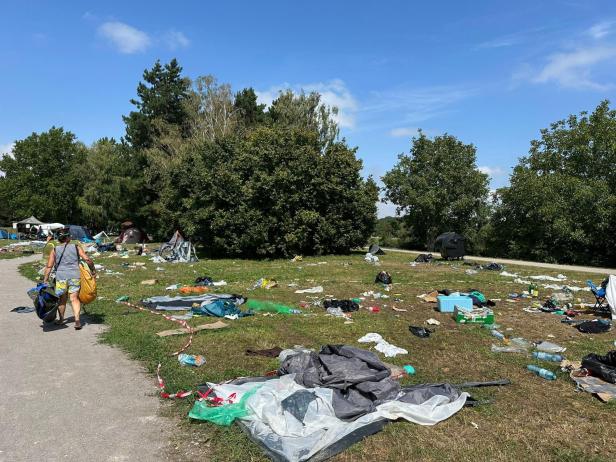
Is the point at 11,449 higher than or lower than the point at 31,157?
lower

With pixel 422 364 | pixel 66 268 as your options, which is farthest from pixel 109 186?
pixel 422 364

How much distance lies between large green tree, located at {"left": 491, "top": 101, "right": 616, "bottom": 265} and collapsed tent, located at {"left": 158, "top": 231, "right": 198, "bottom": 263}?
20436 millimetres

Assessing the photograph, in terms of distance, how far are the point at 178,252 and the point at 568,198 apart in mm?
22772

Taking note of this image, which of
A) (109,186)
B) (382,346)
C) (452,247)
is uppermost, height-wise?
(109,186)

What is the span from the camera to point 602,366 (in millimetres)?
5883

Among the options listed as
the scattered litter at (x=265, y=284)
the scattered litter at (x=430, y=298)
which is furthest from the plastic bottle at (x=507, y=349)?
the scattered litter at (x=265, y=284)

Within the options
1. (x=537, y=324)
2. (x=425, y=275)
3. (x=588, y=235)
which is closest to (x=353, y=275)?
(x=425, y=275)

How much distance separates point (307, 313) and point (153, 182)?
3735 centimetres

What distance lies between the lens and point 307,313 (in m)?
10.1

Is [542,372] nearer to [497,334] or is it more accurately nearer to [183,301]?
[497,334]

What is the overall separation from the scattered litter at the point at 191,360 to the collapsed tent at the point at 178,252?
16026mm

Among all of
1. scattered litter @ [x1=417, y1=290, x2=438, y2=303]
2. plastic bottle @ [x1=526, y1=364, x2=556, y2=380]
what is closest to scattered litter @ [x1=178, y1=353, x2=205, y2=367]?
plastic bottle @ [x1=526, y1=364, x2=556, y2=380]

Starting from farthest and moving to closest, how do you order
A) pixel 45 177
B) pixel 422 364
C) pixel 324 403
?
pixel 45 177
pixel 422 364
pixel 324 403

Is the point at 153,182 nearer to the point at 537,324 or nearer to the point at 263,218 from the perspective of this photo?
the point at 263,218
